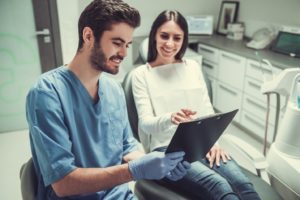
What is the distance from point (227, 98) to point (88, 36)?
228 centimetres

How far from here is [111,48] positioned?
1008 mm

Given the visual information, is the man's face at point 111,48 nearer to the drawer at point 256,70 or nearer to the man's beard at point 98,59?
the man's beard at point 98,59

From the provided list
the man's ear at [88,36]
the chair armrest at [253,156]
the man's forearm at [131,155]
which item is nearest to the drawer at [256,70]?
the chair armrest at [253,156]

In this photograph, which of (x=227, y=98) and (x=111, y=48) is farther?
(x=227, y=98)

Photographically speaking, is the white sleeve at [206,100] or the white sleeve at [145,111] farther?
the white sleeve at [206,100]

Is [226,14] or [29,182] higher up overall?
[226,14]

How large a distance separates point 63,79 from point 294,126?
0.97 m

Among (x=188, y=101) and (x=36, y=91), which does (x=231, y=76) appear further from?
(x=36, y=91)

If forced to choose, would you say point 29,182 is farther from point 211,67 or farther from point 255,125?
point 211,67

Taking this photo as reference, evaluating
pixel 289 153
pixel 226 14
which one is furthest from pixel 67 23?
pixel 289 153

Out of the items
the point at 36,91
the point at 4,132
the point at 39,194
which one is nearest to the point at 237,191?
the point at 39,194

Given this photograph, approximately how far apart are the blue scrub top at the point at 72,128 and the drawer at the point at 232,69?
1759 mm

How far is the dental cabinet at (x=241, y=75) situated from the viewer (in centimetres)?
245

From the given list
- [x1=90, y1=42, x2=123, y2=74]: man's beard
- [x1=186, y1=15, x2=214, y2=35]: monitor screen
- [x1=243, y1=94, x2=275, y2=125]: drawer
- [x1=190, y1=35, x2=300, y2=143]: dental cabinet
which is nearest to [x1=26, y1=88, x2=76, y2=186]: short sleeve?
[x1=90, y1=42, x2=123, y2=74]: man's beard
